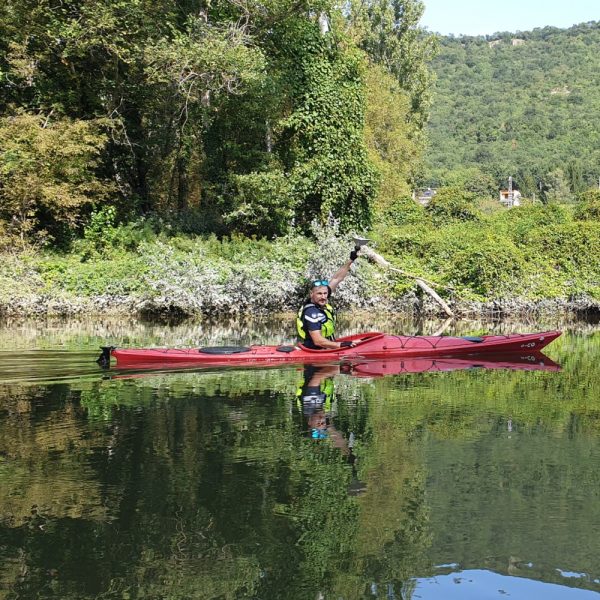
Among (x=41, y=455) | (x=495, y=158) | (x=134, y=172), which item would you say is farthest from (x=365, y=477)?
(x=495, y=158)

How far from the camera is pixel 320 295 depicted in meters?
11.3

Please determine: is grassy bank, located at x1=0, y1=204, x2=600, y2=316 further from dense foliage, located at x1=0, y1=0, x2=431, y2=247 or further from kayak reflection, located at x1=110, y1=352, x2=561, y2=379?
kayak reflection, located at x1=110, y1=352, x2=561, y2=379

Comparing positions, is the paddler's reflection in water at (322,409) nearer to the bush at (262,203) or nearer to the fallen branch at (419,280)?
the fallen branch at (419,280)

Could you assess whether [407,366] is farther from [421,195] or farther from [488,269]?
[421,195]

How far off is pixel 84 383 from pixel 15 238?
12124mm

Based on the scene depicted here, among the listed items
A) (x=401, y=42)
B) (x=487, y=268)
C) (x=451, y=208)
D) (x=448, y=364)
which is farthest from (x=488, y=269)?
(x=401, y=42)

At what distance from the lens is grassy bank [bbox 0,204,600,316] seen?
19.1m

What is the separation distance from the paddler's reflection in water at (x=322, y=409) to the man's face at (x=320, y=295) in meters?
0.90

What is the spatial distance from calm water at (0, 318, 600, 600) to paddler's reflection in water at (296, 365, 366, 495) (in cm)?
4

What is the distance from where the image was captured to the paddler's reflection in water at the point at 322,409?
6570 mm

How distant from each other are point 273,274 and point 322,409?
37.7 feet

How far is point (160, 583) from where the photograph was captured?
410 cm

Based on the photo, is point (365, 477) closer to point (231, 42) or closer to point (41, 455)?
point (41, 455)

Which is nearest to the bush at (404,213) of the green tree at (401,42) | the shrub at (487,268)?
the shrub at (487,268)
